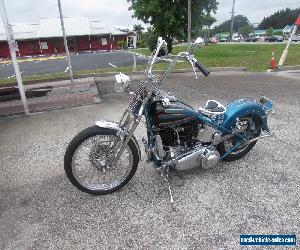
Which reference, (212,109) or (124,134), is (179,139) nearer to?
(212,109)

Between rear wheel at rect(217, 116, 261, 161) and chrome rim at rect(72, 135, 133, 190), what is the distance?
135 cm

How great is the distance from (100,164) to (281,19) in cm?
11076

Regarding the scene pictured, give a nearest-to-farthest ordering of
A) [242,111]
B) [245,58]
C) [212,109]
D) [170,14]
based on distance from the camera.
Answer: [212,109] → [242,111] → [245,58] → [170,14]

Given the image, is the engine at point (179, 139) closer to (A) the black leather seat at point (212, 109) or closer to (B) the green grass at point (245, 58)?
(A) the black leather seat at point (212, 109)

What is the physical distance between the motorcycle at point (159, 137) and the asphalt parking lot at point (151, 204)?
8.8 inches

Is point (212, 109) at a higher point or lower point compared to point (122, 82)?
lower

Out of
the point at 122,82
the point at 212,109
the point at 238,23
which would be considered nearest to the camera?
the point at 122,82

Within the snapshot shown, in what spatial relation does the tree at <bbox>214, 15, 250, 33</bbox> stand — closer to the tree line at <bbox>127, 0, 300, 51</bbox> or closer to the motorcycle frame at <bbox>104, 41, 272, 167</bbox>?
the tree line at <bbox>127, 0, 300, 51</bbox>

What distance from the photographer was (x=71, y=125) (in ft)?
19.8

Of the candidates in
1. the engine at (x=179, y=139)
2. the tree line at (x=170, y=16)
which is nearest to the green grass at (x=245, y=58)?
the tree line at (x=170, y=16)

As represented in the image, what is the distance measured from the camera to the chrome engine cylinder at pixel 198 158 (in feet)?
11.4

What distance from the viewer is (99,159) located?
11.1 ft

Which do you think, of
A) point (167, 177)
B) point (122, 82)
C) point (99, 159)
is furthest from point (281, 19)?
point (99, 159)

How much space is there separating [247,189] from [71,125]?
393 centimetres
